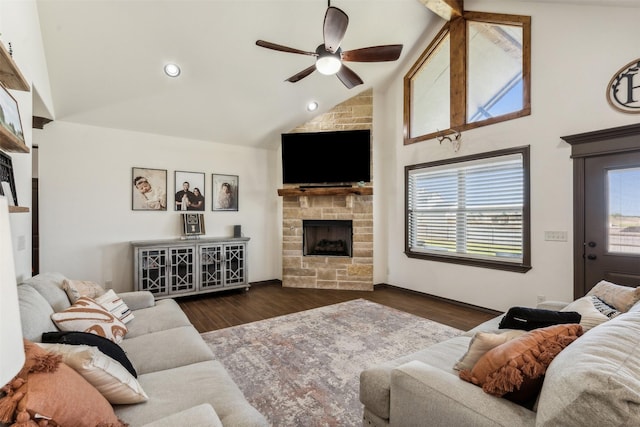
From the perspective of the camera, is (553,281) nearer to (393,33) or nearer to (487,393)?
(487,393)

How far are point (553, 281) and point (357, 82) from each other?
124 inches

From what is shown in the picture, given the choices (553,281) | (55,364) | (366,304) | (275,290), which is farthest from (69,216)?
(553,281)

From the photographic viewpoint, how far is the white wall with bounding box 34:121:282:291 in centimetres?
393

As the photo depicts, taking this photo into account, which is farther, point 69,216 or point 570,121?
point 69,216

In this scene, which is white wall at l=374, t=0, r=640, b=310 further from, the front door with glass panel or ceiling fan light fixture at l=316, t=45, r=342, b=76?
ceiling fan light fixture at l=316, t=45, r=342, b=76

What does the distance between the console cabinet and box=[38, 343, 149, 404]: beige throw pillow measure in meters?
3.20

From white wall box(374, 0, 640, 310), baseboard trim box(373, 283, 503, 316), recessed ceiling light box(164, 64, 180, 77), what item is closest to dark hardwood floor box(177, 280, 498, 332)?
baseboard trim box(373, 283, 503, 316)

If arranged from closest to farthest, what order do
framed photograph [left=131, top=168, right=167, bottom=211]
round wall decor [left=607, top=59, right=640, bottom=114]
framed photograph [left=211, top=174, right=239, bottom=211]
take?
round wall decor [left=607, top=59, right=640, bottom=114], framed photograph [left=131, top=168, right=167, bottom=211], framed photograph [left=211, top=174, right=239, bottom=211]

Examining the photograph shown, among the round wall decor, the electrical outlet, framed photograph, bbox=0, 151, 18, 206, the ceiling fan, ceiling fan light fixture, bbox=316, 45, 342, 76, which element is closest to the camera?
framed photograph, bbox=0, 151, 18, 206

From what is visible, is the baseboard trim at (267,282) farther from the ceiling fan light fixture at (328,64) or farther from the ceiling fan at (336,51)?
the ceiling fan light fixture at (328,64)

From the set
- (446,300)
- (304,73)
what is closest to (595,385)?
(304,73)

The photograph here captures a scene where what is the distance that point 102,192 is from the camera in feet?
13.9

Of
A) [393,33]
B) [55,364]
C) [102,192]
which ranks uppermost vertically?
[393,33]

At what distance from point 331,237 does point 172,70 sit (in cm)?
350
